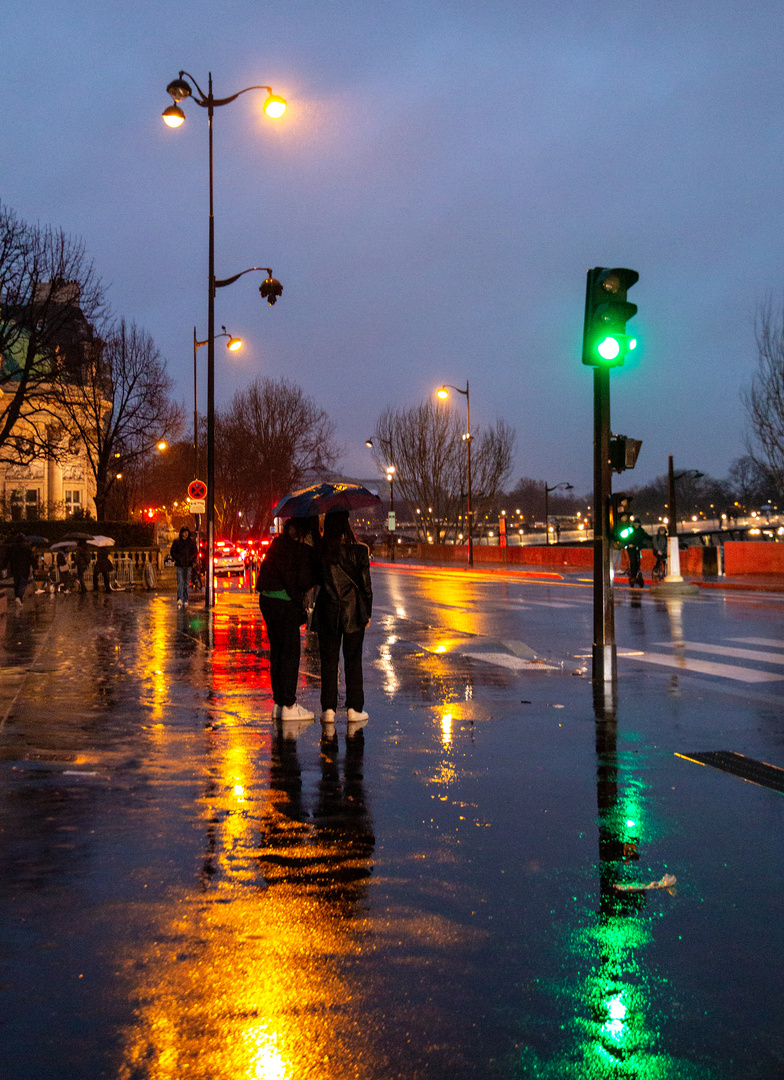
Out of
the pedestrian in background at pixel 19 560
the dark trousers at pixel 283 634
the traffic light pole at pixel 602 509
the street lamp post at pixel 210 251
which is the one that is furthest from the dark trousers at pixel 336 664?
the pedestrian in background at pixel 19 560

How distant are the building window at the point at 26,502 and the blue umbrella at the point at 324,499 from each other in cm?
5672

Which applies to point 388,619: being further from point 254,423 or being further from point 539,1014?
point 254,423

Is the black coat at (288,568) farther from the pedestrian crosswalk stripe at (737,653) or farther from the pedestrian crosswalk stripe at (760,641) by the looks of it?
the pedestrian crosswalk stripe at (760,641)

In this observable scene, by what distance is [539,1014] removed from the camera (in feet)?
11.4

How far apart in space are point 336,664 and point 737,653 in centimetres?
738

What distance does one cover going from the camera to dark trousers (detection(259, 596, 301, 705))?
8836 mm

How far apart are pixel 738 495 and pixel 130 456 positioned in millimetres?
111432

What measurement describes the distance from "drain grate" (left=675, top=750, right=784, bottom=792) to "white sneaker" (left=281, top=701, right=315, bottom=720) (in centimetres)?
323

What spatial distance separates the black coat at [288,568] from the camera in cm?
872

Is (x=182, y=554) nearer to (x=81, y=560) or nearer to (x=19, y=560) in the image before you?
(x=19, y=560)

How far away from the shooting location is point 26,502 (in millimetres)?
71125

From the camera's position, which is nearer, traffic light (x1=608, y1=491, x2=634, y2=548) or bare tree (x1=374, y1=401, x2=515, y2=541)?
traffic light (x1=608, y1=491, x2=634, y2=548)

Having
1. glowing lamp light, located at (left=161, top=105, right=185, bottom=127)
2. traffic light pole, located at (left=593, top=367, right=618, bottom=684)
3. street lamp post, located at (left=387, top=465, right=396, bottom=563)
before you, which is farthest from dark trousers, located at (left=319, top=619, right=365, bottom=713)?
street lamp post, located at (left=387, top=465, right=396, bottom=563)

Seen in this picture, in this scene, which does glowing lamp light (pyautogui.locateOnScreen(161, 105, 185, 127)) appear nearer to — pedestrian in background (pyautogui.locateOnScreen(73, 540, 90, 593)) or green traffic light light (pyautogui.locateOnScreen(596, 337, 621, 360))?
green traffic light light (pyautogui.locateOnScreen(596, 337, 621, 360))
